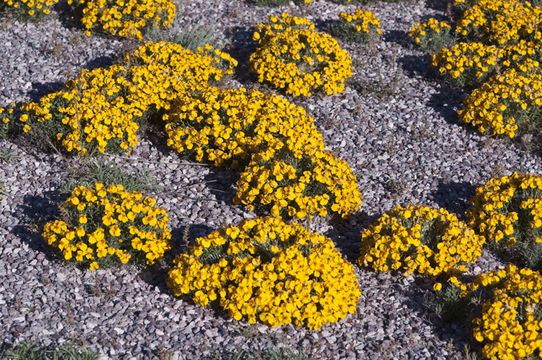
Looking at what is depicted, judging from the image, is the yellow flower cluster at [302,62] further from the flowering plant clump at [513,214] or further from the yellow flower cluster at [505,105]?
the flowering plant clump at [513,214]

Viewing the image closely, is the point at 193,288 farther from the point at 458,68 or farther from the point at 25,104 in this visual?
the point at 458,68

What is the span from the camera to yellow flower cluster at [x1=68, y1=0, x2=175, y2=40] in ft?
29.4

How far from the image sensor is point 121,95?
7836 millimetres

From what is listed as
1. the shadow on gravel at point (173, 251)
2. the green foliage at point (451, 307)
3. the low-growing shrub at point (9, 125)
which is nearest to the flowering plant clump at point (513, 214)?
the green foliage at point (451, 307)

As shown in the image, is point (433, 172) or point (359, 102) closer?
point (433, 172)

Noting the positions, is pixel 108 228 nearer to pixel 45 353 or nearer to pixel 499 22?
pixel 45 353

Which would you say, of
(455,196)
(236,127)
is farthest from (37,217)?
(455,196)

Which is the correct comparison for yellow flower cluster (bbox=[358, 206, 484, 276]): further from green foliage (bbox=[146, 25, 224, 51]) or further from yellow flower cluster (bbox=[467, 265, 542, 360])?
green foliage (bbox=[146, 25, 224, 51])

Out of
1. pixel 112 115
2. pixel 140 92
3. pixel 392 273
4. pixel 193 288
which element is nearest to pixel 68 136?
pixel 112 115

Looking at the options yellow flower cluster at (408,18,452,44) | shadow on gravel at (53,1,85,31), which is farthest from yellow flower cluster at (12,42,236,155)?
yellow flower cluster at (408,18,452,44)

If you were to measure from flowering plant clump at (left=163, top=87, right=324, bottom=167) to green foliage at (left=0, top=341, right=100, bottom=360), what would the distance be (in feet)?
8.62

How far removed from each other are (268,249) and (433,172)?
7.99 ft

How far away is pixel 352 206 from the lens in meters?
6.94

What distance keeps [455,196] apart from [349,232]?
1.25 metres
